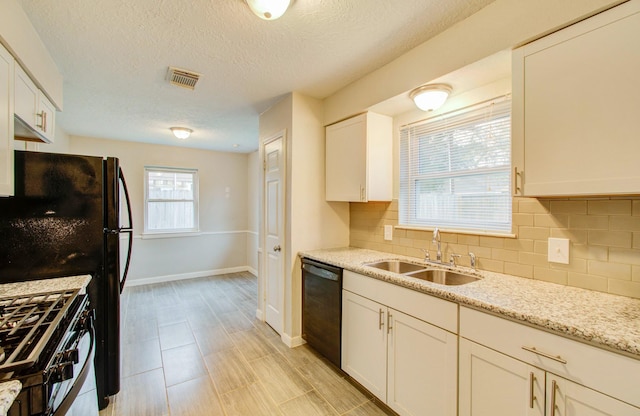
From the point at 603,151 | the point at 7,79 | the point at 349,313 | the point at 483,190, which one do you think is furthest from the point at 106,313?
the point at 603,151

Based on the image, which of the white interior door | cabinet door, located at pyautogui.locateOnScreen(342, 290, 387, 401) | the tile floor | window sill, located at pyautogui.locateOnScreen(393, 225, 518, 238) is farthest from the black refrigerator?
window sill, located at pyautogui.locateOnScreen(393, 225, 518, 238)

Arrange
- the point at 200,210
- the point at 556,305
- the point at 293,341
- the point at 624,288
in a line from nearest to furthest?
the point at 556,305
the point at 624,288
the point at 293,341
the point at 200,210

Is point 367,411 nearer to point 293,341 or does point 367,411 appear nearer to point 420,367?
point 420,367

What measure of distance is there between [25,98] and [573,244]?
10.6 feet

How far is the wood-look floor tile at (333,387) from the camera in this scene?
6.41 feet

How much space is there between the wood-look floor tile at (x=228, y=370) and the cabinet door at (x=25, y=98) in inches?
85.7

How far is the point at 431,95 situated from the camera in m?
1.95

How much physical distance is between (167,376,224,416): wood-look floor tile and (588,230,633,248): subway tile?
8.06 feet

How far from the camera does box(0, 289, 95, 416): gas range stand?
86 centimetres

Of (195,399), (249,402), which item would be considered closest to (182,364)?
(195,399)

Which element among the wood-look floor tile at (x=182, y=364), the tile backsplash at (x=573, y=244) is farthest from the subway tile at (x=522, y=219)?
the wood-look floor tile at (x=182, y=364)

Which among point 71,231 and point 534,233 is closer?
point 534,233

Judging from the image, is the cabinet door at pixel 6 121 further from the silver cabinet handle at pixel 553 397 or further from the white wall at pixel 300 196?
the silver cabinet handle at pixel 553 397

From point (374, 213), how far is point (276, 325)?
161 cm
